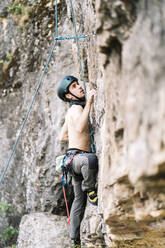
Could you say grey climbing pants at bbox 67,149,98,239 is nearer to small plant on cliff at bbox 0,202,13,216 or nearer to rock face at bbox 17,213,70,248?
rock face at bbox 17,213,70,248

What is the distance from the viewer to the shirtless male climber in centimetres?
363

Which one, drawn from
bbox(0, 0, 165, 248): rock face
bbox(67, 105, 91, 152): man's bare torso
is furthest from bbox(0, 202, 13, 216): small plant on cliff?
bbox(67, 105, 91, 152): man's bare torso

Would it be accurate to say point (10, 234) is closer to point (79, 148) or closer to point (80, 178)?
point (80, 178)

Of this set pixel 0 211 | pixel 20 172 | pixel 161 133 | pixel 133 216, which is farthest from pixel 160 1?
pixel 0 211

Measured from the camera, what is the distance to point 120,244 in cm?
308

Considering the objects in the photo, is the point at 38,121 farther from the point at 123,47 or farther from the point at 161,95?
the point at 161,95

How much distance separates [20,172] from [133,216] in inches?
150

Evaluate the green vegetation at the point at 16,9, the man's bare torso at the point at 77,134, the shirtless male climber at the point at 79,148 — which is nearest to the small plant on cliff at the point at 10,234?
the shirtless male climber at the point at 79,148

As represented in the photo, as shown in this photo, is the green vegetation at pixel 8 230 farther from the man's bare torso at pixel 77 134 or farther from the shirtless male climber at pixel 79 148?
the man's bare torso at pixel 77 134

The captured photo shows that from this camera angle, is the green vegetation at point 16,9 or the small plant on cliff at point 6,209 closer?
the small plant on cliff at point 6,209

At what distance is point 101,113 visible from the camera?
3.40 meters

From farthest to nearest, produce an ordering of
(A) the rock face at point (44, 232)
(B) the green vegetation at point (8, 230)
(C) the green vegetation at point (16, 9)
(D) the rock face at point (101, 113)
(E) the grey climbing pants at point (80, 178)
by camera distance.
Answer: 1. (C) the green vegetation at point (16, 9)
2. (B) the green vegetation at point (8, 230)
3. (A) the rock face at point (44, 232)
4. (E) the grey climbing pants at point (80, 178)
5. (D) the rock face at point (101, 113)

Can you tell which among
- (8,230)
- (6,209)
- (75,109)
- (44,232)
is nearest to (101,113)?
(75,109)

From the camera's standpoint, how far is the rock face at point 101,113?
4.95 feet
